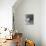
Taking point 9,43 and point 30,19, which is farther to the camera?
point 30,19

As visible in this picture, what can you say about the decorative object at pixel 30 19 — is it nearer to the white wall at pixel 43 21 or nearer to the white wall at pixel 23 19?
the white wall at pixel 23 19

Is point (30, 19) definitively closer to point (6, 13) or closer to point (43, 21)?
point (43, 21)

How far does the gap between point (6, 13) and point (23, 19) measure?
1093 mm

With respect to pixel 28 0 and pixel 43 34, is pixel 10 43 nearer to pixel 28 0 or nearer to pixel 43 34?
pixel 43 34

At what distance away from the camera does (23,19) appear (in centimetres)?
479

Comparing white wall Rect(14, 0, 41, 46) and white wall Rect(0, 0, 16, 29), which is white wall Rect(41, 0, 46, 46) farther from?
white wall Rect(0, 0, 16, 29)

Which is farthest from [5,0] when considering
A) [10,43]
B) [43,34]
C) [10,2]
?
[43,34]

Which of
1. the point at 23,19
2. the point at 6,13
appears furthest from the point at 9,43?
the point at 23,19

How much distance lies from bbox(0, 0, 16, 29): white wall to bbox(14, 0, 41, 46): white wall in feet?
2.95

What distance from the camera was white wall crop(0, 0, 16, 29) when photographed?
12.6 feet

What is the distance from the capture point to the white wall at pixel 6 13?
151 inches

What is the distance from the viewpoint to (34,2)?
472 cm

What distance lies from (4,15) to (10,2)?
19.8 inches

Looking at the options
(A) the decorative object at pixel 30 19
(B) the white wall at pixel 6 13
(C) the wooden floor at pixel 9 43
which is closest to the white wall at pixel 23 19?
(A) the decorative object at pixel 30 19
